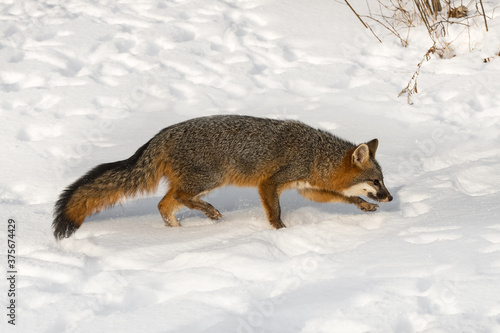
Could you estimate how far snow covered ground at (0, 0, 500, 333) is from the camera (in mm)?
4227

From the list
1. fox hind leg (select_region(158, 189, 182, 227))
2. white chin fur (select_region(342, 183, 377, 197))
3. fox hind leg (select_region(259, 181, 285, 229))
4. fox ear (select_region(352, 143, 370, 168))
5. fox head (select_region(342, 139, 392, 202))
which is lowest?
fox hind leg (select_region(158, 189, 182, 227))

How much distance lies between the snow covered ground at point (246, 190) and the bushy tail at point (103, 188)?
20 cm

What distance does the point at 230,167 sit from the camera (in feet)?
21.4

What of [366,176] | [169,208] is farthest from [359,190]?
[169,208]

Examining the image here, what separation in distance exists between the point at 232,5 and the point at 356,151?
6265 mm

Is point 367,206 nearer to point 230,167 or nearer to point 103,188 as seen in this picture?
point 230,167

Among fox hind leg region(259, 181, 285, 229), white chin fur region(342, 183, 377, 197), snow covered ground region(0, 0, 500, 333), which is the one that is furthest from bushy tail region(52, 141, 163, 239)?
white chin fur region(342, 183, 377, 197)

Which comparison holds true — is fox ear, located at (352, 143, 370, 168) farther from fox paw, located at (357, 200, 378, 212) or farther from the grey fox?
fox paw, located at (357, 200, 378, 212)

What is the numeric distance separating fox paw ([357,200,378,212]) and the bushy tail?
7.57 ft

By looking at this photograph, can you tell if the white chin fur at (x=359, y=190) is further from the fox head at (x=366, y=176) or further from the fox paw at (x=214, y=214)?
the fox paw at (x=214, y=214)

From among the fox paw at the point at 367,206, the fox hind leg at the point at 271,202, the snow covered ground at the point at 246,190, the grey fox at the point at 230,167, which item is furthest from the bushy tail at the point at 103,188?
the fox paw at the point at 367,206

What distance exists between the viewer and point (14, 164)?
7500 millimetres

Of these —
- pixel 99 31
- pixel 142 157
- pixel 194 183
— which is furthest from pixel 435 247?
pixel 99 31

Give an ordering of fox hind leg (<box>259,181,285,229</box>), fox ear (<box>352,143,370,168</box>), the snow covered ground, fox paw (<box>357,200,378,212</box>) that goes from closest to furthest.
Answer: the snow covered ground < fox hind leg (<box>259,181,285,229</box>) < fox ear (<box>352,143,370,168</box>) < fox paw (<box>357,200,378,212</box>)
